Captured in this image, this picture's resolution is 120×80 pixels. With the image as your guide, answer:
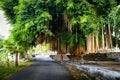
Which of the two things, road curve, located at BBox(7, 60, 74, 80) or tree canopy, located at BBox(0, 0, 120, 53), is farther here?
tree canopy, located at BBox(0, 0, 120, 53)

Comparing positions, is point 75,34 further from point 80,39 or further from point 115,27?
point 115,27

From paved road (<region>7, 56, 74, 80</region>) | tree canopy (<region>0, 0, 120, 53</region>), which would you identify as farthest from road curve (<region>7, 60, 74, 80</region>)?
tree canopy (<region>0, 0, 120, 53</region>)

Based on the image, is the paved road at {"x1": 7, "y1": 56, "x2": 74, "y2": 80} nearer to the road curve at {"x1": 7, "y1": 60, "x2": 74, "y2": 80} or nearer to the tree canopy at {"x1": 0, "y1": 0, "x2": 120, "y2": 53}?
the road curve at {"x1": 7, "y1": 60, "x2": 74, "y2": 80}

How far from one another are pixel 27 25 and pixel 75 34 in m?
7.07

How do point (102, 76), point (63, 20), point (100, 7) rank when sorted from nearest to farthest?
point (102, 76) → point (100, 7) → point (63, 20)

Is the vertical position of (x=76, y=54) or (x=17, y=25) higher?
(x=17, y=25)

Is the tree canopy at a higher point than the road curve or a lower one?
higher

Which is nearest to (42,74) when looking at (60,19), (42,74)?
(42,74)

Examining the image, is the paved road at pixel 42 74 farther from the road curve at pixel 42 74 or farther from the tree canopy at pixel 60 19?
the tree canopy at pixel 60 19

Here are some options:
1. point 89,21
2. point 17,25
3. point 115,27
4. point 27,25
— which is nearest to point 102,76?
point 89,21

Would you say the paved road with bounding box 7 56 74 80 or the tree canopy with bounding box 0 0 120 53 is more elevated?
the tree canopy with bounding box 0 0 120 53

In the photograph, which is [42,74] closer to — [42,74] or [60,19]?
[42,74]

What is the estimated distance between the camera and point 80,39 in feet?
134

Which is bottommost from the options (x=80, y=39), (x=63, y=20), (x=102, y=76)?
(x=102, y=76)
